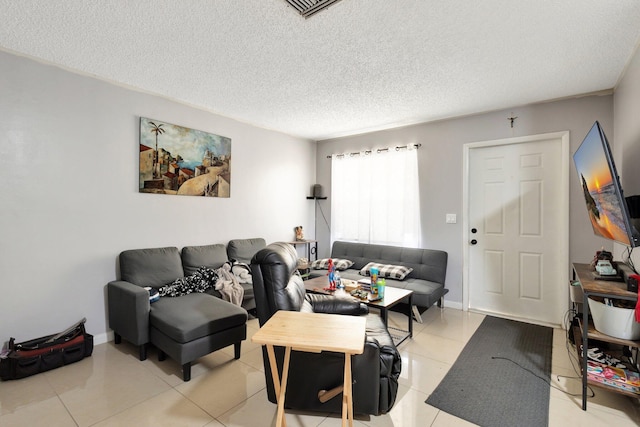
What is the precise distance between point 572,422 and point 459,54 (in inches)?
104

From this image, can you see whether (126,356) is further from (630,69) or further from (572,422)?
(630,69)

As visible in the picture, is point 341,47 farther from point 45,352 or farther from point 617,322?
point 45,352

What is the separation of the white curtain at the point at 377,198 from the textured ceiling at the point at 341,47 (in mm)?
1190

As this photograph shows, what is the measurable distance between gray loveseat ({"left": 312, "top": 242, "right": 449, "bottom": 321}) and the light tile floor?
2.39 feet

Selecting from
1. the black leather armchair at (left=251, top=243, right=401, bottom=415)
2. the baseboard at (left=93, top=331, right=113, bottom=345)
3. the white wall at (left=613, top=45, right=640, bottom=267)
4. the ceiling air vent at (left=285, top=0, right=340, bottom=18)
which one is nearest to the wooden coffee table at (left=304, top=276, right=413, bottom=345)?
the black leather armchair at (left=251, top=243, right=401, bottom=415)

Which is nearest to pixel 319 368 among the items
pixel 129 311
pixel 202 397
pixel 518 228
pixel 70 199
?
pixel 202 397

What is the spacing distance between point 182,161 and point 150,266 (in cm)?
125

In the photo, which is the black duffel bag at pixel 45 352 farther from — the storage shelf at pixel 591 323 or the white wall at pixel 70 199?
the storage shelf at pixel 591 323

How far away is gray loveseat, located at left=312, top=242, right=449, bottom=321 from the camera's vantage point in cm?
335

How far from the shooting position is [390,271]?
3762mm

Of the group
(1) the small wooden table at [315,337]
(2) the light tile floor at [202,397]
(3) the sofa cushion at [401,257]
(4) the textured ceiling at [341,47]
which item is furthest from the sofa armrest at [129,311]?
(3) the sofa cushion at [401,257]

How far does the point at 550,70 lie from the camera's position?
256cm

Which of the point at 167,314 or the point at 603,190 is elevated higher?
the point at 603,190

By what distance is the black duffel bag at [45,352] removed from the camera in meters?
2.17
